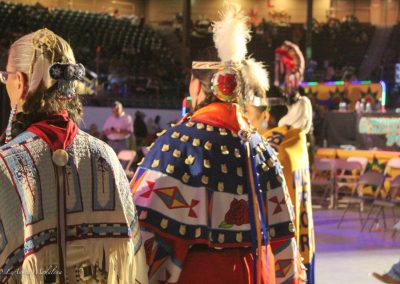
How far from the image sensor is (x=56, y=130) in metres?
1.79

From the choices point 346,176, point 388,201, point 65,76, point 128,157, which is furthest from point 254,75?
point 346,176

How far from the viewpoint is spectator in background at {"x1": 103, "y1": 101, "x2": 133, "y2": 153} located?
11.4 m

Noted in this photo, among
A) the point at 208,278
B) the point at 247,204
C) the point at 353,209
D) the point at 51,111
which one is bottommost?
the point at 353,209

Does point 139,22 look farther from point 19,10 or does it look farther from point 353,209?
point 353,209

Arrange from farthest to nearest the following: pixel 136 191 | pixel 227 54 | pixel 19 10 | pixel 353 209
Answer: pixel 19 10
pixel 353 209
pixel 227 54
pixel 136 191

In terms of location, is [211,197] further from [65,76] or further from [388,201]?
[388,201]

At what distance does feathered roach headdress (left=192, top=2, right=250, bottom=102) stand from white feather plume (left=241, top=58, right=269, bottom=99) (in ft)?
0.18

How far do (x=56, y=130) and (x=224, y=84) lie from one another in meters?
0.91

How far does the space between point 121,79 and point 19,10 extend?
10.1 feet

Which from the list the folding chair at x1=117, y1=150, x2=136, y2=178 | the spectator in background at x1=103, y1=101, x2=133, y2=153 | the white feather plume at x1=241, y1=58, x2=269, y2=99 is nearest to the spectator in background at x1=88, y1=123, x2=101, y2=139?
the spectator in background at x1=103, y1=101, x2=133, y2=153

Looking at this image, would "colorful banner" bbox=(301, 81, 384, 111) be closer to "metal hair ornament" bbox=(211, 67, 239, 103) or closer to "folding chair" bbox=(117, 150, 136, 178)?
"folding chair" bbox=(117, 150, 136, 178)

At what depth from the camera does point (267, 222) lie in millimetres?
2646

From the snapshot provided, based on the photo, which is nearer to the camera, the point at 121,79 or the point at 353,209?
the point at 353,209

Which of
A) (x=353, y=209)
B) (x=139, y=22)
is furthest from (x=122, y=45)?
(x=353, y=209)
